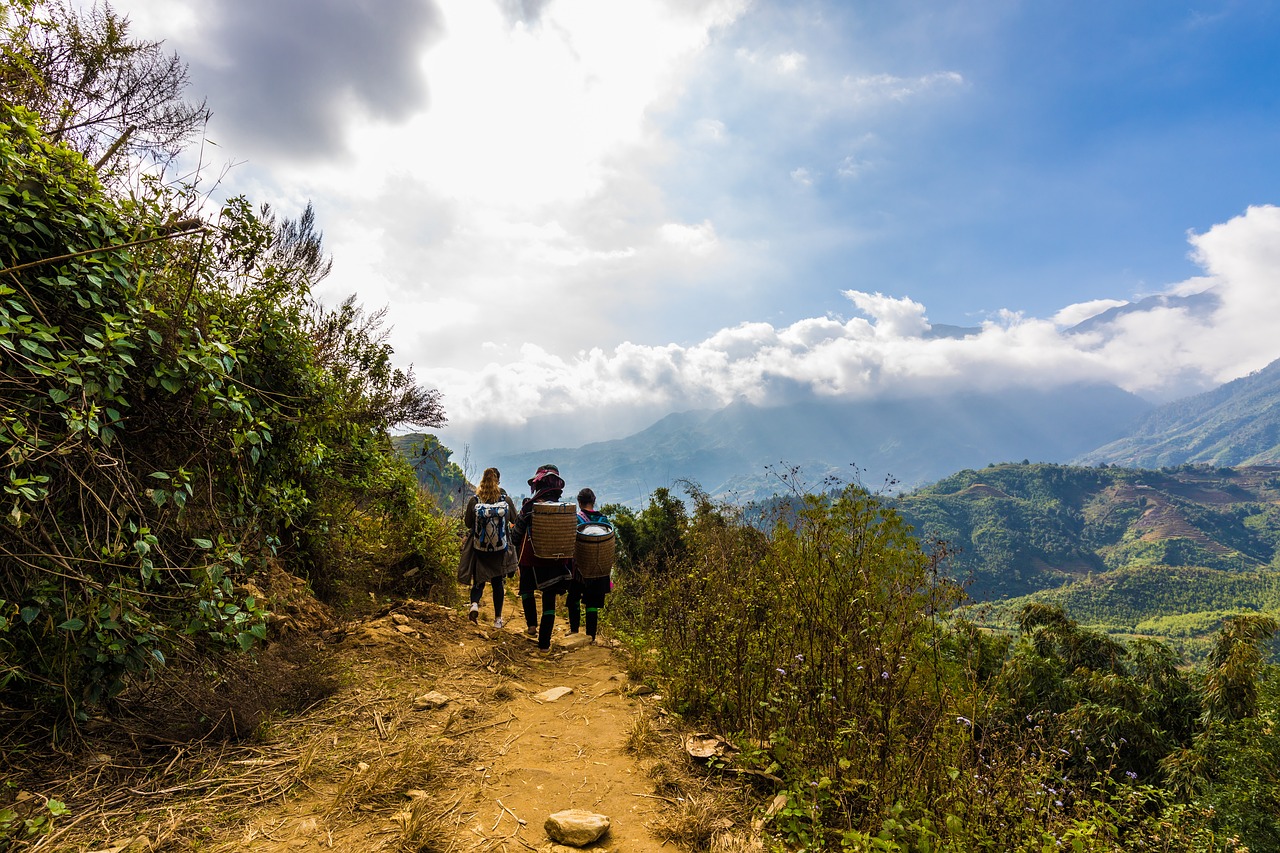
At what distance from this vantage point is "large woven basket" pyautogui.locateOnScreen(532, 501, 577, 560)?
626cm

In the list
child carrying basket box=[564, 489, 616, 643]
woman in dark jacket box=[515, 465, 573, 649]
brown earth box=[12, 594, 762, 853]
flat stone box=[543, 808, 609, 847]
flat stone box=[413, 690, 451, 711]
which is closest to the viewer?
brown earth box=[12, 594, 762, 853]

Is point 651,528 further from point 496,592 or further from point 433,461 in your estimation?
point 496,592

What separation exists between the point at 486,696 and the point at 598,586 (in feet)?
6.98

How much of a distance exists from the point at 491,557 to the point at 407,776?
3654mm

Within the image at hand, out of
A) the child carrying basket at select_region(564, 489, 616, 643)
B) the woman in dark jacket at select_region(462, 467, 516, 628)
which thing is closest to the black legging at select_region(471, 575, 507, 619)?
the woman in dark jacket at select_region(462, 467, 516, 628)

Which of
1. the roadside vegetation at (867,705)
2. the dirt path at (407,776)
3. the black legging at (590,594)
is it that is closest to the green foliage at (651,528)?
the roadside vegetation at (867,705)

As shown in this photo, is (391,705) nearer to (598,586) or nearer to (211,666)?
(211,666)

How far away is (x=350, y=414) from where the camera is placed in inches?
270

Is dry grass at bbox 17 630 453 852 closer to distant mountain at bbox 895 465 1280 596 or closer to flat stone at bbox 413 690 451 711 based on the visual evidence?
flat stone at bbox 413 690 451 711

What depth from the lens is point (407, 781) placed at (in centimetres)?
318

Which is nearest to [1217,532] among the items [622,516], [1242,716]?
[1242,716]

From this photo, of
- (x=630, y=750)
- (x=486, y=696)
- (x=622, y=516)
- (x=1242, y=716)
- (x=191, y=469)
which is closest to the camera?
(x=191, y=469)

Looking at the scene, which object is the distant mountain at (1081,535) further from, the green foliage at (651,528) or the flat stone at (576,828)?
the flat stone at (576,828)

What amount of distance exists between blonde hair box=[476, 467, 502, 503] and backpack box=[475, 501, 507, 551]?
0.49 feet
